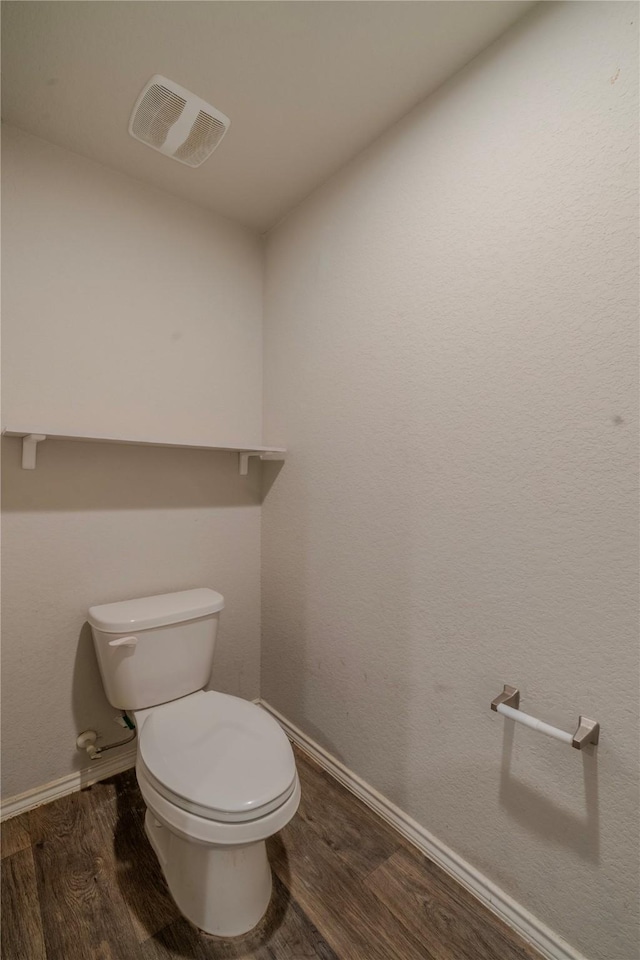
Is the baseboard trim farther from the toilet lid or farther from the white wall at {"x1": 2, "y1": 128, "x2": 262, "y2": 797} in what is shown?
the toilet lid

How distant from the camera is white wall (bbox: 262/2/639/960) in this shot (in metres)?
0.88

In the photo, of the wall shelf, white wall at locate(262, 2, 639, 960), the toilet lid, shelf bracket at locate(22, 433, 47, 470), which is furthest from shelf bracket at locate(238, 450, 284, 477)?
the toilet lid

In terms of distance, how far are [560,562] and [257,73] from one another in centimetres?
153

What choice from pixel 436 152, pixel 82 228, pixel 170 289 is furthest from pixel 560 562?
pixel 82 228

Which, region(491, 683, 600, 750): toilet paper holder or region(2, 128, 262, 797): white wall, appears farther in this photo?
region(2, 128, 262, 797): white wall

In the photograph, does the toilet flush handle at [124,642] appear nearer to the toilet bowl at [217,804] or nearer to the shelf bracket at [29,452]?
the toilet bowl at [217,804]

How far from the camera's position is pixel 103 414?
4.89 feet

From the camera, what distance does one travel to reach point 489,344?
1092mm

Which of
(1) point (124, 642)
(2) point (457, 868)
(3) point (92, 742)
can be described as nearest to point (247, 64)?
(1) point (124, 642)

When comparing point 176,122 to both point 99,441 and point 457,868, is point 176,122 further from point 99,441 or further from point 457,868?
point 457,868

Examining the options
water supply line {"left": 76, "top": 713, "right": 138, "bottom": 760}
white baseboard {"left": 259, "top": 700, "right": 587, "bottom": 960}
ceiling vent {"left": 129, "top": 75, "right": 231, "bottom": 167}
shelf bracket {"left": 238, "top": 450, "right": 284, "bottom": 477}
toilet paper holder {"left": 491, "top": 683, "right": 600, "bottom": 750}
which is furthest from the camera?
shelf bracket {"left": 238, "top": 450, "right": 284, "bottom": 477}

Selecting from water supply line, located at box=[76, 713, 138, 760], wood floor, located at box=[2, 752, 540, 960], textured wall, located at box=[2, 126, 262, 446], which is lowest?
wood floor, located at box=[2, 752, 540, 960]

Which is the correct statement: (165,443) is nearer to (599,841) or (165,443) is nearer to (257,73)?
(257,73)

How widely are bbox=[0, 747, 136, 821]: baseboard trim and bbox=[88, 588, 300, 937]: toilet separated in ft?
1.21
